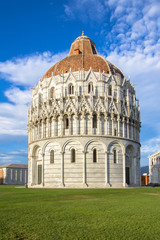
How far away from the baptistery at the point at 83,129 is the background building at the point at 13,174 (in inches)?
1767

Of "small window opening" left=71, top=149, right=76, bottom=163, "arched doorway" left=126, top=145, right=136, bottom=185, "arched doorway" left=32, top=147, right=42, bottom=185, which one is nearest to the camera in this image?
"small window opening" left=71, top=149, right=76, bottom=163

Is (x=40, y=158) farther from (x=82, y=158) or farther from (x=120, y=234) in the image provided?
(x=120, y=234)

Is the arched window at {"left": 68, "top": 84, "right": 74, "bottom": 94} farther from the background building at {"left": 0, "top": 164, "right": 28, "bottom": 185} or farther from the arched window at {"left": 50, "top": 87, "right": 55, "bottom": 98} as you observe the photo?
the background building at {"left": 0, "top": 164, "right": 28, "bottom": 185}

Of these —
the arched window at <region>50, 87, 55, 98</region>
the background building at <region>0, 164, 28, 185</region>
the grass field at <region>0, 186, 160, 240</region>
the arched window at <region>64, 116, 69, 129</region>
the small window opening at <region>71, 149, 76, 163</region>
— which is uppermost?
the arched window at <region>50, 87, 55, 98</region>

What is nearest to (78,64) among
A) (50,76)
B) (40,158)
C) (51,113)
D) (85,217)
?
(50,76)

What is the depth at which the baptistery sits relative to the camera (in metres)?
44.7

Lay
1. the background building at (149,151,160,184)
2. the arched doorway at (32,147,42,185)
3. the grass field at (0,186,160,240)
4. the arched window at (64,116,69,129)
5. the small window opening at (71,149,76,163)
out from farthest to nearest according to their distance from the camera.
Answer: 1. the background building at (149,151,160,184)
2. the arched doorway at (32,147,42,185)
3. the arched window at (64,116,69,129)
4. the small window opening at (71,149,76,163)
5. the grass field at (0,186,160,240)

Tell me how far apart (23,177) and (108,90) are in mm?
61038

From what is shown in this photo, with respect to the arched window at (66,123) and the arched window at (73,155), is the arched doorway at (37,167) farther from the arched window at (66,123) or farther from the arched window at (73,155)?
the arched window at (66,123)

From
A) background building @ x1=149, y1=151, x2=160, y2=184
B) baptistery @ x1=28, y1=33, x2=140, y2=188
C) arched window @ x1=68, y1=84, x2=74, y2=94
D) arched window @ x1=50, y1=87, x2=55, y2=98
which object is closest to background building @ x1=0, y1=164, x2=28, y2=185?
baptistery @ x1=28, y1=33, x2=140, y2=188

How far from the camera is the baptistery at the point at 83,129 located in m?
44.7

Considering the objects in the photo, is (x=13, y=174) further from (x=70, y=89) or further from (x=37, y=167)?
(x=70, y=89)

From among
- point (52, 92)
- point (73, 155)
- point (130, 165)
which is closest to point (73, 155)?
point (73, 155)

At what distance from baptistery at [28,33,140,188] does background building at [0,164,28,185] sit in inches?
1767
